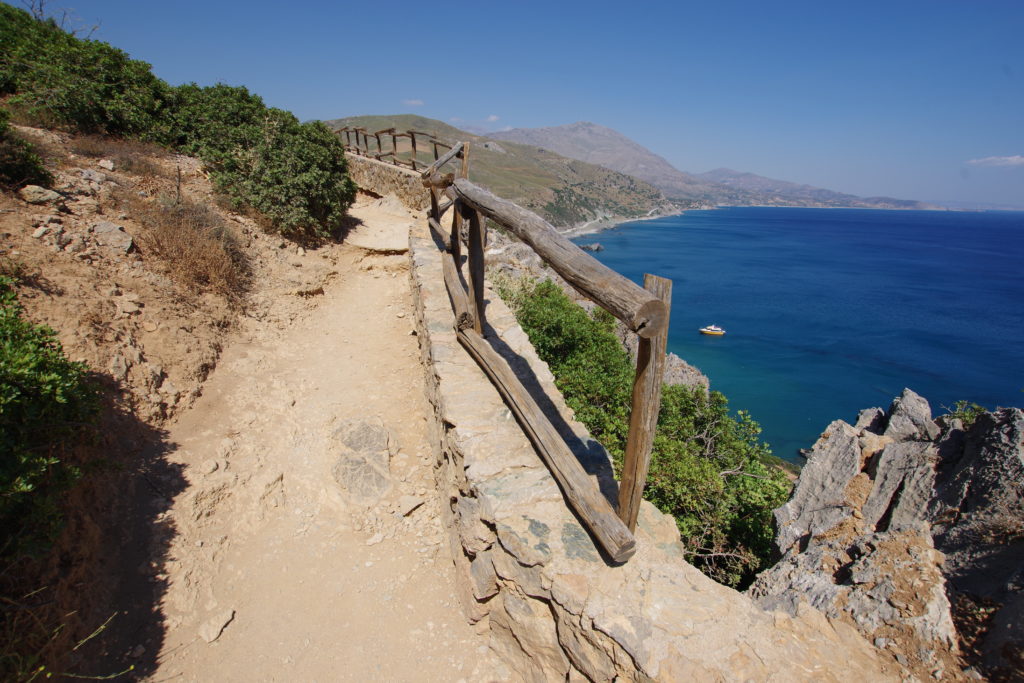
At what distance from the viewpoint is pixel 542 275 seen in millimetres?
14414

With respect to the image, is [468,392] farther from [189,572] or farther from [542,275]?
[542,275]

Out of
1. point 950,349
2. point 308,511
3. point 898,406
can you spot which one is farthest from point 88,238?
point 950,349

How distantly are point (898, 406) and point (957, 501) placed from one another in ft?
14.3

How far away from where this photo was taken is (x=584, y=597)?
271 cm

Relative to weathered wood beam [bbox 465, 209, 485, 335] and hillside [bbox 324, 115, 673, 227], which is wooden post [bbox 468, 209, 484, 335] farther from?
hillside [bbox 324, 115, 673, 227]

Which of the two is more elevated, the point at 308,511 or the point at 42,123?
the point at 42,123

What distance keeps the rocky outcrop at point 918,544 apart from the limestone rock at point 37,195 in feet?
32.4

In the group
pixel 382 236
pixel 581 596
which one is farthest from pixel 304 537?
pixel 382 236

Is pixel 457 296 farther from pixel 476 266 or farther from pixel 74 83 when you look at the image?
pixel 74 83

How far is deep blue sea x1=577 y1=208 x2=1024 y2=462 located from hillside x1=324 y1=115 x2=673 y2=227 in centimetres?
1373

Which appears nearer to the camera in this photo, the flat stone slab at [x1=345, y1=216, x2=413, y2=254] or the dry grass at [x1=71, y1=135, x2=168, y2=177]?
the dry grass at [x1=71, y1=135, x2=168, y2=177]

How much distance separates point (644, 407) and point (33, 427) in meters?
4.25

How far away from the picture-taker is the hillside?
8550 cm

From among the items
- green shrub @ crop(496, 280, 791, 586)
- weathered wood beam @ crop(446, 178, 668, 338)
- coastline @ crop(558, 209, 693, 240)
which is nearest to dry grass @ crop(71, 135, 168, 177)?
green shrub @ crop(496, 280, 791, 586)
